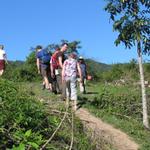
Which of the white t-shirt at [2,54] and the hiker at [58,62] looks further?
the white t-shirt at [2,54]

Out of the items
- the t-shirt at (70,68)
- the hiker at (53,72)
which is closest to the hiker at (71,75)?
the t-shirt at (70,68)

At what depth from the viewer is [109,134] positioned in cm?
1392

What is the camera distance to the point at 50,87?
1911 cm

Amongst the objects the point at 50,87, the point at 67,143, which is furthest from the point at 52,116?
the point at 50,87

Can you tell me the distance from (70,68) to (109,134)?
2694 millimetres

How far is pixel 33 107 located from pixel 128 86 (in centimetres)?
1232

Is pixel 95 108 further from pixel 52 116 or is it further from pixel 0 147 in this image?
pixel 0 147

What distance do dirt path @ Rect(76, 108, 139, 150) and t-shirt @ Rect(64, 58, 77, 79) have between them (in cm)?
104

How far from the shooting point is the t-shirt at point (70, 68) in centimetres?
1584

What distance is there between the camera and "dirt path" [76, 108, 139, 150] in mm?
12438

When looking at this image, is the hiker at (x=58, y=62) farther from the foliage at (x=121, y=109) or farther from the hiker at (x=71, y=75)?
the hiker at (x=71, y=75)

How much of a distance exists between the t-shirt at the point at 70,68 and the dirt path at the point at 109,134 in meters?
1.04

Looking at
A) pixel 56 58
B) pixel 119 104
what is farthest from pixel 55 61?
pixel 119 104

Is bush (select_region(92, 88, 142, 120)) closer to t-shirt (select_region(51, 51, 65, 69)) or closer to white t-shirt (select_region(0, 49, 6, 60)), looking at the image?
t-shirt (select_region(51, 51, 65, 69))
